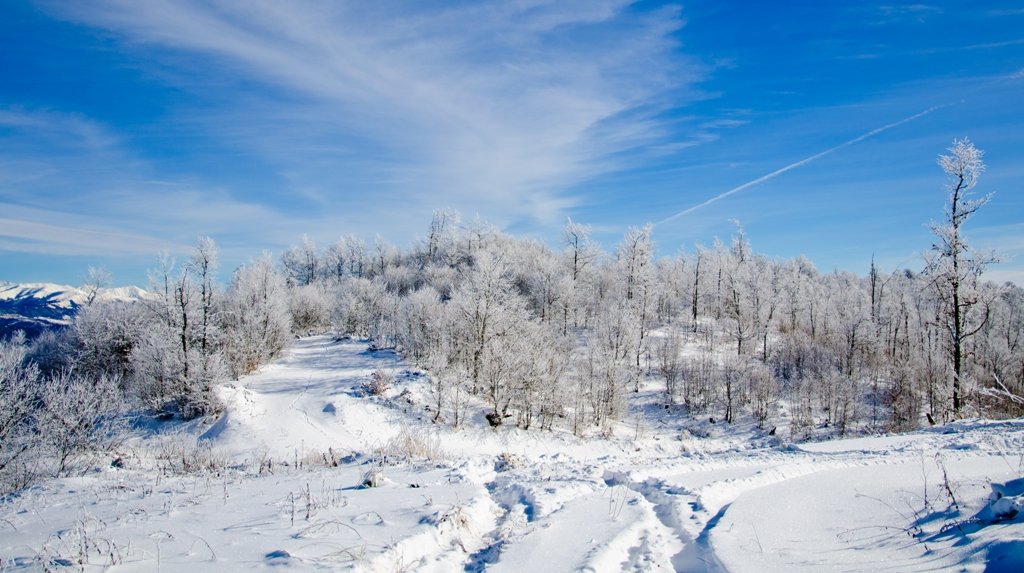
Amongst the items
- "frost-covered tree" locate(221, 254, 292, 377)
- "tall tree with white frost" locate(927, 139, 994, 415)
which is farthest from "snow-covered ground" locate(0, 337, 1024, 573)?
"frost-covered tree" locate(221, 254, 292, 377)

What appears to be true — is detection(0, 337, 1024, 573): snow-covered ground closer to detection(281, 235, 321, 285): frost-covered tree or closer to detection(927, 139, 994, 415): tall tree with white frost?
detection(927, 139, 994, 415): tall tree with white frost

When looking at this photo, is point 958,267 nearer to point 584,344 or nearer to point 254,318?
point 584,344

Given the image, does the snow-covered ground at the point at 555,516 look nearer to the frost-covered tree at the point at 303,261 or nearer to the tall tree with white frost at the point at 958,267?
the tall tree with white frost at the point at 958,267

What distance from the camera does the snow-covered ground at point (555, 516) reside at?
181 inches

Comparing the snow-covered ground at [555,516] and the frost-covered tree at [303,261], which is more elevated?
the frost-covered tree at [303,261]

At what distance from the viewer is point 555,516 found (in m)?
6.43

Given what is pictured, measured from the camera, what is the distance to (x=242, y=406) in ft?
91.1

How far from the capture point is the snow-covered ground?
Result: 459cm

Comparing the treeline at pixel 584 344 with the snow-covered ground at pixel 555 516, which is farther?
the treeline at pixel 584 344

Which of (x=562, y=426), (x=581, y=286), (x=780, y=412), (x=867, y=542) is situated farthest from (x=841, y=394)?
(x=867, y=542)

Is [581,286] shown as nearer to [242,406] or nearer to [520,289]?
[520,289]

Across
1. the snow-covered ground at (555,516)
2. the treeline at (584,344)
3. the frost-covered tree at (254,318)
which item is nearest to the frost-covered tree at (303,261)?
the treeline at (584,344)

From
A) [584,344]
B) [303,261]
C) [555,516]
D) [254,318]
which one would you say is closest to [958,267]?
[555,516]

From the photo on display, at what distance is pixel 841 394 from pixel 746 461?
31.2 metres
